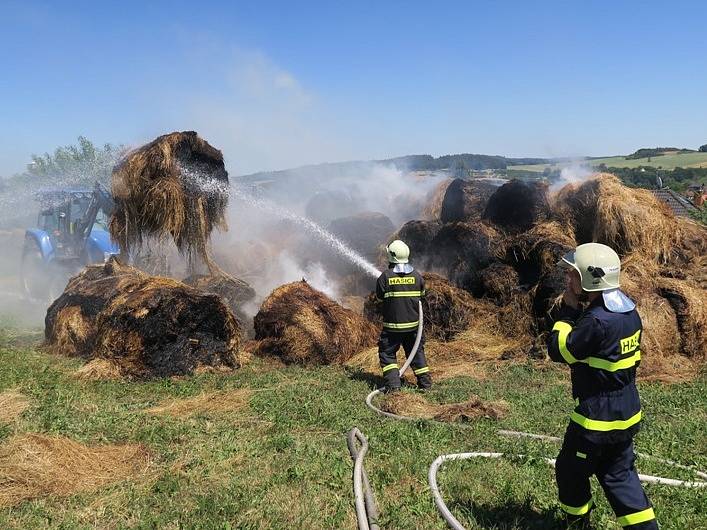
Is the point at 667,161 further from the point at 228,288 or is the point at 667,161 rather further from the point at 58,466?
the point at 58,466

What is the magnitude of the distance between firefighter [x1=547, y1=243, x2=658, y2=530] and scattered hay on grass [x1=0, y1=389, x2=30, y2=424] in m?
5.16

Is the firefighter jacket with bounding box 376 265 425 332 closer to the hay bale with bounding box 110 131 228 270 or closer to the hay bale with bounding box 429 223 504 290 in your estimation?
the hay bale with bounding box 429 223 504 290

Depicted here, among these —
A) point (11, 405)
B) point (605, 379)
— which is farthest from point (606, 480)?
point (11, 405)

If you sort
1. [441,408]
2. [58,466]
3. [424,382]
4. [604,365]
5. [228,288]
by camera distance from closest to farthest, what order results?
[604,365] → [58,466] → [441,408] → [424,382] → [228,288]

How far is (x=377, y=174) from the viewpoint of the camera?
990 inches

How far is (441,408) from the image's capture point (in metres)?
6.22

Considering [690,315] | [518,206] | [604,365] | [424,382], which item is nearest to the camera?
[604,365]

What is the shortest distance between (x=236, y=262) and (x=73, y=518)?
989 cm

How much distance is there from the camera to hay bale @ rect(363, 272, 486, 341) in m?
9.81

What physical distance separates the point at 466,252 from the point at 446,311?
1748 mm

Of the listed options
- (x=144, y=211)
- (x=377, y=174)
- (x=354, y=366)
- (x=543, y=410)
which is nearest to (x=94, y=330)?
(x=144, y=211)

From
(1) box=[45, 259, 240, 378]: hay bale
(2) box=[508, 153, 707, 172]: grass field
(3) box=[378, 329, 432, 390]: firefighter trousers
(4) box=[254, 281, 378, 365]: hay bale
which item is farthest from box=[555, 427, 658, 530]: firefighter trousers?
(2) box=[508, 153, 707, 172]: grass field

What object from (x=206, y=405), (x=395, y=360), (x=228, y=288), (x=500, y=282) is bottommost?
(x=206, y=405)

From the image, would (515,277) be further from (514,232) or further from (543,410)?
(543,410)
